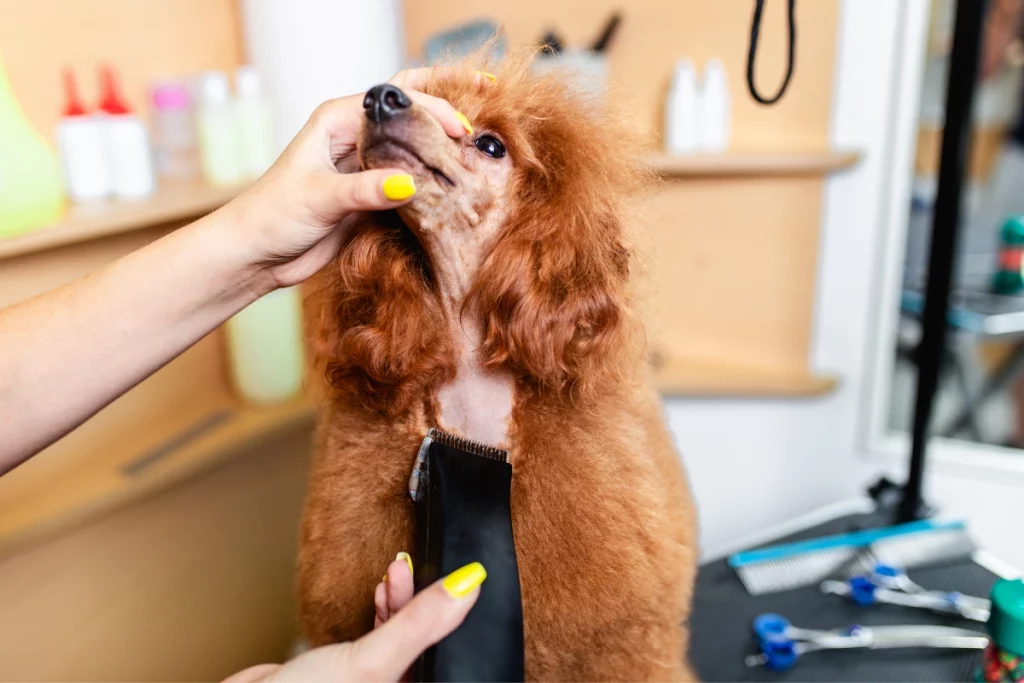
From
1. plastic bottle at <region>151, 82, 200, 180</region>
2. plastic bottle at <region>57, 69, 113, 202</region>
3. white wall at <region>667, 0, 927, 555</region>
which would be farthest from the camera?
white wall at <region>667, 0, 927, 555</region>

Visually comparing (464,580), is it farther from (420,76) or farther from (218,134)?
(218,134)

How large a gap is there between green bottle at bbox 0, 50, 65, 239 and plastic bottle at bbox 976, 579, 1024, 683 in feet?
3.40

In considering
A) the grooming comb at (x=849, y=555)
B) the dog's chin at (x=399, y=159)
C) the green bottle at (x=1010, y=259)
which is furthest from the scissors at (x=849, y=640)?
the green bottle at (x=1010, y=259)

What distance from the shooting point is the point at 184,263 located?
62 cm

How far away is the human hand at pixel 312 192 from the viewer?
1.83ft

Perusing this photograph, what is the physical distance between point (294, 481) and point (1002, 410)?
4.34 feet

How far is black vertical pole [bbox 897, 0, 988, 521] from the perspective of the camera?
893 millimetres

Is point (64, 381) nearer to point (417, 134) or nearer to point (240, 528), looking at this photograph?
point (417, 134)

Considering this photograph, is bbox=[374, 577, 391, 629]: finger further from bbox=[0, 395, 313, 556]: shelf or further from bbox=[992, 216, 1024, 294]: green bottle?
bbox=[992, 216, 1024, 294]: green bottle

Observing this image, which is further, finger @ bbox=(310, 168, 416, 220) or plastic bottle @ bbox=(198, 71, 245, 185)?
plastic bottle @ bbox=(198, 71, 245, 185)

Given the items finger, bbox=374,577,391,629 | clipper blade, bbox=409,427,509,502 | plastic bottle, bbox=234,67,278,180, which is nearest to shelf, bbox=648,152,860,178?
plastic bottle, bbox=234,67,278,180

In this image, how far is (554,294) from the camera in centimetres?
61

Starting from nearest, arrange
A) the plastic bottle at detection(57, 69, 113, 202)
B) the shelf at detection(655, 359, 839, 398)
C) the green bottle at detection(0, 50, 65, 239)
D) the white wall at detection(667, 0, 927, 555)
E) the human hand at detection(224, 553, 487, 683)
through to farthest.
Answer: the human hand at detection(224, 553, 487, 683)
the green bottle at detection(0, 50, 65, 239)
the plastic bottle at detection(57, 69, 113, 202)
the white wall at detection(667, 0, 927, 555)
the shelf at detection(655, 359, 839, 398)

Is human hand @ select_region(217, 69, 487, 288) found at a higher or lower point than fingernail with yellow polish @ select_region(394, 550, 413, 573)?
higher
